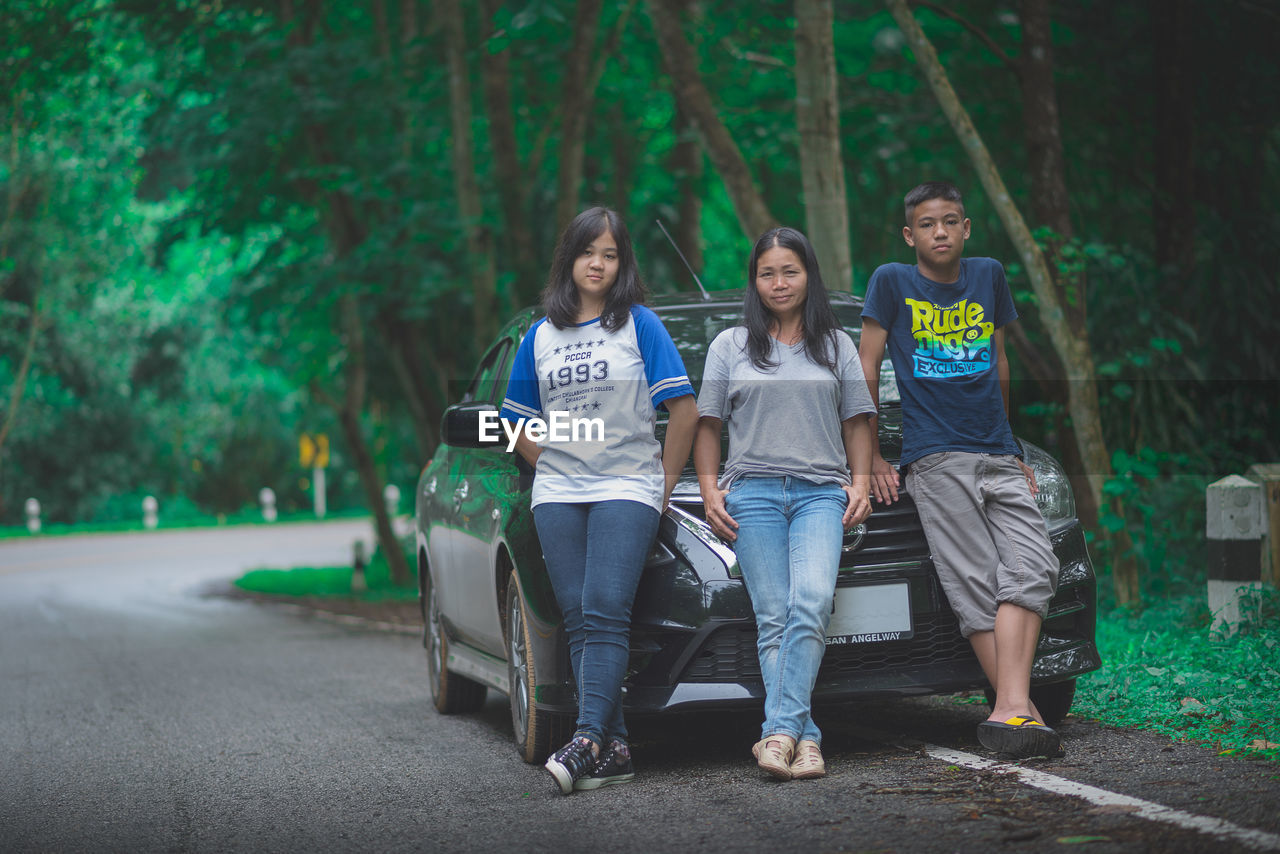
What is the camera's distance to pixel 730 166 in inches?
411

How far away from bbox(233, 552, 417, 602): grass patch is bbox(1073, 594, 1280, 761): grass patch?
39.0ft

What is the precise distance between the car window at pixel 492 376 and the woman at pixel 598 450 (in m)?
1.05

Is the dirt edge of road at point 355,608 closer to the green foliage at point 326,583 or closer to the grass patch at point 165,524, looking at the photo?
the green foliage at point 326,583

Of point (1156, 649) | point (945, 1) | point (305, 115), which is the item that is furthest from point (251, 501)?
point (1156, 649)

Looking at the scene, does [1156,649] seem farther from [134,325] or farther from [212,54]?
[134,325]

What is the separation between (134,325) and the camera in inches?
1566

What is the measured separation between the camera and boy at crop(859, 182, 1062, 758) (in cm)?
517

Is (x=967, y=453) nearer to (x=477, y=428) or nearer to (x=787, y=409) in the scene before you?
(x=787, y=409)

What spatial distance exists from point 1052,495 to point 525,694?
216cm

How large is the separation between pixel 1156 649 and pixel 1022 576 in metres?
2.09

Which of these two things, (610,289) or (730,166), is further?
(730,166)

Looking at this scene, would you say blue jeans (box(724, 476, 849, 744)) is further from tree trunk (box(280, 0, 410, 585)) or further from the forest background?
tree trunk (box(280, 0, 410, 585))

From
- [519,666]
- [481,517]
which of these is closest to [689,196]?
[481,517]

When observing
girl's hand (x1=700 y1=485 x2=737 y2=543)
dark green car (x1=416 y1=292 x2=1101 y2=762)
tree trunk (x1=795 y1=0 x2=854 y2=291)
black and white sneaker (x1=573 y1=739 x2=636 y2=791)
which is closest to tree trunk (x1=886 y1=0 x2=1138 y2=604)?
tree trunk (x1=795 y1=0 x2=854 y2=291)
